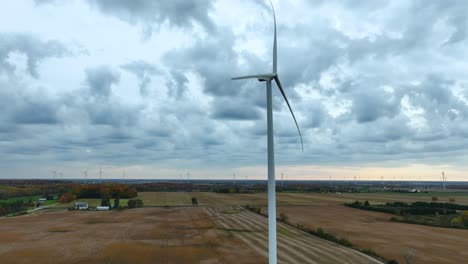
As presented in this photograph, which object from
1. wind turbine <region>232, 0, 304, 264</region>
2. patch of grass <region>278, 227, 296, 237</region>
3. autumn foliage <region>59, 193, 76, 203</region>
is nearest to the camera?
wind turbine <region>232, 0, 304, 264</region>

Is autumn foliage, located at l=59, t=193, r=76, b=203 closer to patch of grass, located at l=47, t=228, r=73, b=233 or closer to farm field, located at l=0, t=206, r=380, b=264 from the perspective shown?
farm field, located at l=0, t=206, r=380, b=264

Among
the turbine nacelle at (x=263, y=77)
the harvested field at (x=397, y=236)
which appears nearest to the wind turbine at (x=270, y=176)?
the turbine nacelle at (x=263, y=77)

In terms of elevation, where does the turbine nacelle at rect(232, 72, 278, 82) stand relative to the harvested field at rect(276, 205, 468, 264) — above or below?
above

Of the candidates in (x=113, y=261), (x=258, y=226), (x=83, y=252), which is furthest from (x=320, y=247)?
(x=83, y=252)

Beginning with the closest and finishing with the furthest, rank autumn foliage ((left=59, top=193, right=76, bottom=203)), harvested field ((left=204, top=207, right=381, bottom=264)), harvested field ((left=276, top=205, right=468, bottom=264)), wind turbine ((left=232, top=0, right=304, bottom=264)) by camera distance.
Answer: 1. wind turbine ((left=232, top=0, right=304, bottom=264))
2. harvested field ((left=204, top=207, right=381, bottom=264))
3. harvested field ((left=276, top=205, right=468, bottom=264))
4. autumn foliage ((left=59, top=193, right=76, bottom=203))

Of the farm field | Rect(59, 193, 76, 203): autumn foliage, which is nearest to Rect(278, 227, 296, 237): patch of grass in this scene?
the farm field

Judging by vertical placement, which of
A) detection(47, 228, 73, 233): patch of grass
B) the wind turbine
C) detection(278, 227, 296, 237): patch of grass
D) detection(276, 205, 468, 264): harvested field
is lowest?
detection(276, 205, 468, 264): harvested field
